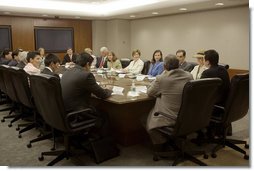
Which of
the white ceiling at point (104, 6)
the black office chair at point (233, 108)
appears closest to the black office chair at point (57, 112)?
the black office chair at point (233, 108)

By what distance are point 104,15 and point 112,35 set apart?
1367 millimetres

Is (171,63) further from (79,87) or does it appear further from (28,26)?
(28,26)

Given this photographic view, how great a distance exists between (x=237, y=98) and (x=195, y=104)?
0.59 m

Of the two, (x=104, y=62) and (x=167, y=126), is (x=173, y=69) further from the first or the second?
(x=104, y=62)

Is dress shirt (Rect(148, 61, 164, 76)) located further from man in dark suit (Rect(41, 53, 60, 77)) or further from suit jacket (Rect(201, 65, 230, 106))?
man in dark suit (Rect(41, 53, 60, 77))

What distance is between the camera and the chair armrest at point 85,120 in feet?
8.00

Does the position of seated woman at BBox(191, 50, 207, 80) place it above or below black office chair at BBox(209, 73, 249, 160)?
above

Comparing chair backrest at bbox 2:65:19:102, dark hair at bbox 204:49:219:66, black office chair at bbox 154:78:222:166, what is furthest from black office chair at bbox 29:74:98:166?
dark hair at bbox 204:49:219:66

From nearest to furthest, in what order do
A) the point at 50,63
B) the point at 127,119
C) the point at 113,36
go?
the point at 127,119, the point at 50,63, the point at 113,36

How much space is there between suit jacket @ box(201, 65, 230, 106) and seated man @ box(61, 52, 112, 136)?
1.17 meters

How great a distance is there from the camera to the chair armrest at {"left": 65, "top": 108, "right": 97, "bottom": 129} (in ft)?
8.00

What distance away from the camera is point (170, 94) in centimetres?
250

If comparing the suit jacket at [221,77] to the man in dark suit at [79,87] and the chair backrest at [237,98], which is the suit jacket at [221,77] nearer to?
the chair backrest at [237,98]

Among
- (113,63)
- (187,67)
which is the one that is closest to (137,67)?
(113,63)
